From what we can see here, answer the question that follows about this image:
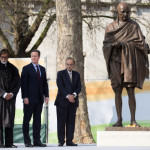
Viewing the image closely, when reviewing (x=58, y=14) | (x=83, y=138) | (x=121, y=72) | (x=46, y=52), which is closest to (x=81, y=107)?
(x=83, y=138)

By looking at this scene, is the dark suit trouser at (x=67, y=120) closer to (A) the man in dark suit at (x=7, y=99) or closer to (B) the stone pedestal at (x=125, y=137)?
(B) the stone pedestal at (x=125, y=137)

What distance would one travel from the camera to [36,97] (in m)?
11.4

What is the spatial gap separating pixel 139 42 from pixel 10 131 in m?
3.17

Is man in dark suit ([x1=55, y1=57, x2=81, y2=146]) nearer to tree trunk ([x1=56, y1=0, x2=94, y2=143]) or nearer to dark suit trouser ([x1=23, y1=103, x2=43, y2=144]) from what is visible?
dark suit trouser ([x1=23, y1=103, x2=43, y2=144])

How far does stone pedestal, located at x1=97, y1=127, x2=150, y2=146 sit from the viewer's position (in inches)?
437

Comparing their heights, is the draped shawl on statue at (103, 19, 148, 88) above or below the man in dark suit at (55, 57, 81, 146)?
above

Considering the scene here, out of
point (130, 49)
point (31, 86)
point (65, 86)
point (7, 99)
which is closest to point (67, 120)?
point (65, 86)

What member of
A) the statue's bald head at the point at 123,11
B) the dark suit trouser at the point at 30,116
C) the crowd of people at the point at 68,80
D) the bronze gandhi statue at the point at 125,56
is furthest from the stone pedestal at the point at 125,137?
the statue's bald head at the point at 123,11

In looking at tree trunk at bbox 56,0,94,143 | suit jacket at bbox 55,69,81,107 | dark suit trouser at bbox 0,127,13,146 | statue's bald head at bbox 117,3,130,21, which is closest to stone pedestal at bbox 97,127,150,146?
suit jacket at bbox 55,69,81,107

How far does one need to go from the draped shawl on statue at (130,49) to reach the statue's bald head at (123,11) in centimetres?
11

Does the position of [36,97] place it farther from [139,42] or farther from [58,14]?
[58,14]

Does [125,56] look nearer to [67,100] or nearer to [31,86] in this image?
[67,100]

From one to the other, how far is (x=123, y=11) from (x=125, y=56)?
92 cm

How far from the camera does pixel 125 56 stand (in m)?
11.6
